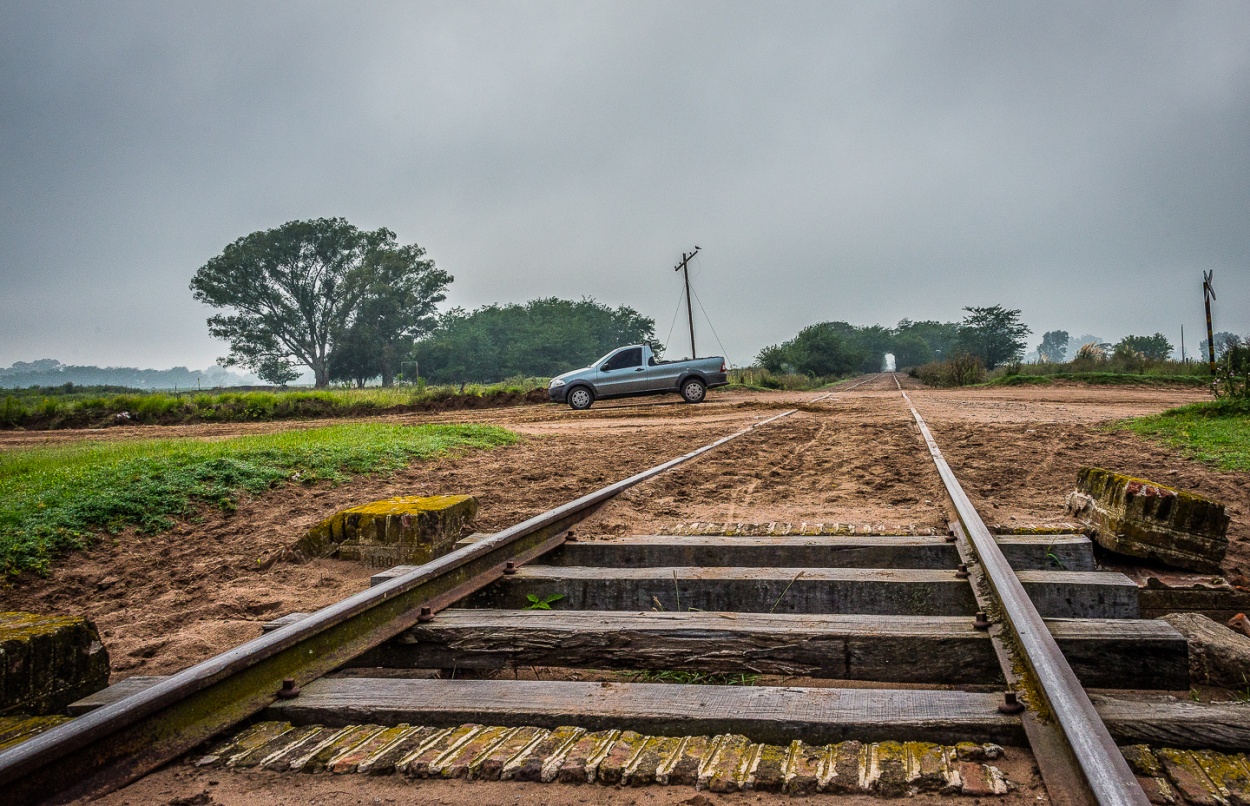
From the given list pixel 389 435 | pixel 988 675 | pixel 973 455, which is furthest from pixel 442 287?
pixel 988 675

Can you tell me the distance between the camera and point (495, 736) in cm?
180

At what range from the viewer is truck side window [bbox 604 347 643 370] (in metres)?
20.3

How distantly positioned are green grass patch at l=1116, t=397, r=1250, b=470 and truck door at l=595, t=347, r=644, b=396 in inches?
479

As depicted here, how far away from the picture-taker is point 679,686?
2.00m

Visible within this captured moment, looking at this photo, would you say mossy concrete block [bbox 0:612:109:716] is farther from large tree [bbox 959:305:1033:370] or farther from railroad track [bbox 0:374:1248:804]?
large tree [bbox 959:305:1033:370]

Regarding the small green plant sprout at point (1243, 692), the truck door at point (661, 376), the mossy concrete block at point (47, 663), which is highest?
the truck door at point (661, 376)

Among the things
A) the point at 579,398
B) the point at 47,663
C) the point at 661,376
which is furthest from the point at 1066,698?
the point at 661,376

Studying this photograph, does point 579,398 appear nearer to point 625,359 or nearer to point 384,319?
point 625,359

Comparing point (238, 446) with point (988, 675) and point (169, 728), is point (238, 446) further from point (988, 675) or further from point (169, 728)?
point (988, 675)

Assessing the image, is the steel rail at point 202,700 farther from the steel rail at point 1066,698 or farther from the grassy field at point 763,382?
the grassy field at point 763,382

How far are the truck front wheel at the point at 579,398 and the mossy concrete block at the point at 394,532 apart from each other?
15.4 m

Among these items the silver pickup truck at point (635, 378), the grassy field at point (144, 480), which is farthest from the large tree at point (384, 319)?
the grassy field at point (144, 480)

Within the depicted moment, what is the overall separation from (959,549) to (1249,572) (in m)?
1.37

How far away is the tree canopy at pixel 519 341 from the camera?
221ft
